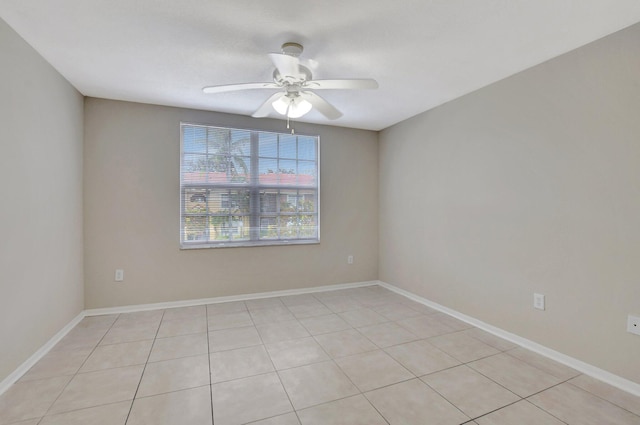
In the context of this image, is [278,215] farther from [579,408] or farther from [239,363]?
[579,408]

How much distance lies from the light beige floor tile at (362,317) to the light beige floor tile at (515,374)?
0.97m

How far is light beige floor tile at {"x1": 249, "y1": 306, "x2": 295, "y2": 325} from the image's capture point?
2955mm

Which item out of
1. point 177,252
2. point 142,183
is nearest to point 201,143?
point 142,183

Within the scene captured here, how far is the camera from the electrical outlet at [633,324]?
180 cm

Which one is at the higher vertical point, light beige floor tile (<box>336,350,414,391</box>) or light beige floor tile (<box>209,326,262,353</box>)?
light beige floor tile (<box>209,326,262,353</box>)

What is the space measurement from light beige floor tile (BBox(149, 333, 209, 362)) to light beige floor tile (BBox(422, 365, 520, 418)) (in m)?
1.70

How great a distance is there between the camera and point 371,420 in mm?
1575

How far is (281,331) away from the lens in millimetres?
2701

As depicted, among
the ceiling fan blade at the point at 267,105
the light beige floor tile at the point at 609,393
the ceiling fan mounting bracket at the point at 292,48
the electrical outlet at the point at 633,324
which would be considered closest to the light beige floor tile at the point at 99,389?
the ceiling fan blade at the point at 267,105

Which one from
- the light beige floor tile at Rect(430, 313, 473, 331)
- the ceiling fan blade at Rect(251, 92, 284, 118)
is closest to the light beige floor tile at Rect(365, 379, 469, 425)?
the light beige floor tile at Rect(430, 313, 473, 331)

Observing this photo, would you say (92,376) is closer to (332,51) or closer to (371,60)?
(332,51)

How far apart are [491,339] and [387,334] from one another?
0.86 metres

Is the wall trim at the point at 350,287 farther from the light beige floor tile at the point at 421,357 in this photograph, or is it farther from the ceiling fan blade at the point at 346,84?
the ceiling fan blade at the point at 346,84

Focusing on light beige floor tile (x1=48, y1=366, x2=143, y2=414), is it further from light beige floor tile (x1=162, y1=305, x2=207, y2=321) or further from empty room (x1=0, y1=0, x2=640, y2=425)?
light beige floor tile (x1=162, y1=305, x2=207, y2=321)
